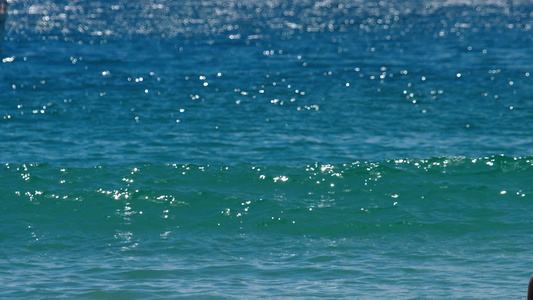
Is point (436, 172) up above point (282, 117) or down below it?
below

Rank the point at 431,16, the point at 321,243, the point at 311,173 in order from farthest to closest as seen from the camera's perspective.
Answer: the point at 431,16 → the point at 311,173 → the point at 321,243

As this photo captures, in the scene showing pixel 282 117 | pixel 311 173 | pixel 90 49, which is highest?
pixel 90 49

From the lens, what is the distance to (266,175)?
73.9 ft

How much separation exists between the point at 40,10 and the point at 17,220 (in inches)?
2938

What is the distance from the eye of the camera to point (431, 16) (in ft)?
257

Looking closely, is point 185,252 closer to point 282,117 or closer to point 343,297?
point 343,297

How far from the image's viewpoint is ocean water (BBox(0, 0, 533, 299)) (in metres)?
15.6

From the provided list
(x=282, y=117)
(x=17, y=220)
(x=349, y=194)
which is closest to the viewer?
(x=17, y=220)

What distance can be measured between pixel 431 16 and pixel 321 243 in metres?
63.5

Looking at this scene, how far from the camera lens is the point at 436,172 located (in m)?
22.6

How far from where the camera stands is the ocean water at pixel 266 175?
51.1ft

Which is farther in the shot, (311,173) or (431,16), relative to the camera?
(431,16)

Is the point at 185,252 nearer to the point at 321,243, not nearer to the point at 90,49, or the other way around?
the point at 321,243

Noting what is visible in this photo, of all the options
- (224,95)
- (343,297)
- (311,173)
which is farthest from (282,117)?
(343,297)
